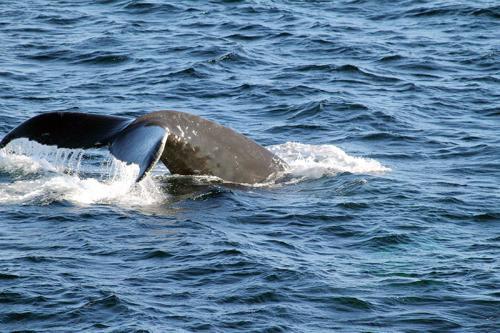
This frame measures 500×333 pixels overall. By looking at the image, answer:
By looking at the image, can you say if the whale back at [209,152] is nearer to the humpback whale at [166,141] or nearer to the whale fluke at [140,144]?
the humpback whale at [166,141]

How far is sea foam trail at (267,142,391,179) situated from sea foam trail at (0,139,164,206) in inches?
77.7

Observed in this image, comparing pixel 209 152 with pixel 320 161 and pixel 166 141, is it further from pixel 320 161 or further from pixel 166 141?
pixel 320 161

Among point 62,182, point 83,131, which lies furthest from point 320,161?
point 83,131

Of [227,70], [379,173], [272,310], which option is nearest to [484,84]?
[227,70]

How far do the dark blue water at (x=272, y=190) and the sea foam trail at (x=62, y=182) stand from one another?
33 mm

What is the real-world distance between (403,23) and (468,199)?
12.2m

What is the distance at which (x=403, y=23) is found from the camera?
982 inches

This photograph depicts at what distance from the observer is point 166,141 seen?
11.9 metres

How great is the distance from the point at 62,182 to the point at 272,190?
232cm

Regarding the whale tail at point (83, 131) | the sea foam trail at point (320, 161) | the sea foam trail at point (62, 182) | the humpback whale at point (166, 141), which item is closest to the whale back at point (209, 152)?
the humpback whale at point (166, 141)

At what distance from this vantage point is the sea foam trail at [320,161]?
547 inches

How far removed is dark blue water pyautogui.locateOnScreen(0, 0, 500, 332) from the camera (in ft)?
31.3

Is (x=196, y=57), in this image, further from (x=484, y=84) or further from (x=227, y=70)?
(x=484, y=84)

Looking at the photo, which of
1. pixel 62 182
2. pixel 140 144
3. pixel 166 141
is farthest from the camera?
pixel 62 182
